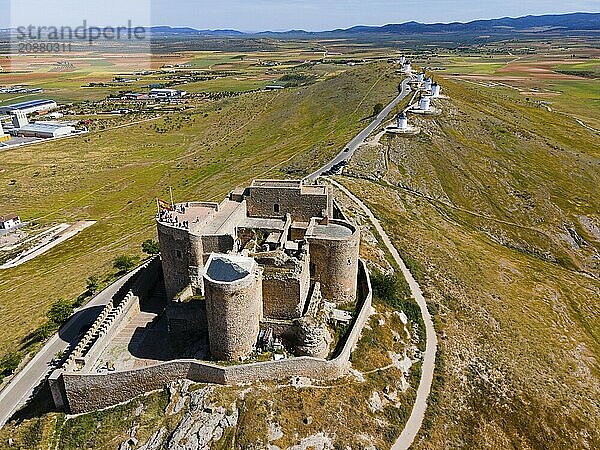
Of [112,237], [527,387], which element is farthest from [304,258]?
[112,237]

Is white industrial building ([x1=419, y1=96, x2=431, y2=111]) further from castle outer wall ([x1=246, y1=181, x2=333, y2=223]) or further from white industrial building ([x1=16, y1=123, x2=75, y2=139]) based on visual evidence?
white industrial building ([x1=16, y1=123, x2=75, y2=139])

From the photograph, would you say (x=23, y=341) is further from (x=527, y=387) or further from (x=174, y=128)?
(x=174, y=128)

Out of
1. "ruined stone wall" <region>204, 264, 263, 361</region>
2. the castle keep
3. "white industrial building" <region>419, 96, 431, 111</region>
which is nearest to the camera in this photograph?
"ruined stone wall" <region>204, 264, 263, 361</region>

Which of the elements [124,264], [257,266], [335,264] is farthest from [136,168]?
[257,266]

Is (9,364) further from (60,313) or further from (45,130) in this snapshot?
(45,130)

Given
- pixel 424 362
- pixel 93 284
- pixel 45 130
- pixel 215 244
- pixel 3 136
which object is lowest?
pixel 424 362

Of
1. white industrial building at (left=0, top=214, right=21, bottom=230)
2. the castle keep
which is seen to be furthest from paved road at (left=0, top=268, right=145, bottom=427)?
white industrial building at (left=0, top=214, right=21, bottom=230)
